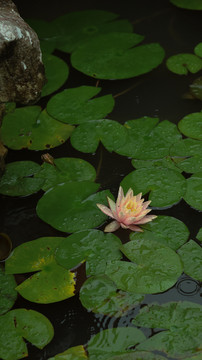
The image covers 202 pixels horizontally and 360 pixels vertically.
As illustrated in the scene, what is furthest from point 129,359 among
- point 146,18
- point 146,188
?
point 146,18

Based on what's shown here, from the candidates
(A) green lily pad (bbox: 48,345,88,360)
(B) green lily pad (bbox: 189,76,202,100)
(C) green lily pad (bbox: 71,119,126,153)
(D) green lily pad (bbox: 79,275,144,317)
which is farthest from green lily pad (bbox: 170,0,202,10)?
(A) green lily pad (bbox: 48,345,88,360)

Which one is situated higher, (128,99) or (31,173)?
(128,99)

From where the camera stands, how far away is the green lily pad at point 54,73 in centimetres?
292

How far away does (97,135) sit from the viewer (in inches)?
102

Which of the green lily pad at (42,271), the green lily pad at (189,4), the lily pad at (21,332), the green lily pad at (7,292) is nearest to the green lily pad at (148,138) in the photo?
the green lily pad at (42,271)

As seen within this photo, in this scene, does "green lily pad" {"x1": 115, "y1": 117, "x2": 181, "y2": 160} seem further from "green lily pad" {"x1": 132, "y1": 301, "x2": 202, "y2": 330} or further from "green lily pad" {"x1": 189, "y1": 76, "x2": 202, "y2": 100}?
"green lily pad" {"x1": 132, "y1": 301, "x2": 202, "y2": 330}

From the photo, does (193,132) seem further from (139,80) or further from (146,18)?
(146,18)

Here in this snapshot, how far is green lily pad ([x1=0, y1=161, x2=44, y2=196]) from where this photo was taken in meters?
2.38

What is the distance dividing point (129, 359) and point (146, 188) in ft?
2.62

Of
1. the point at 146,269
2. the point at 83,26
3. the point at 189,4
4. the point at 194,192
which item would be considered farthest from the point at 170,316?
the point at 189,4

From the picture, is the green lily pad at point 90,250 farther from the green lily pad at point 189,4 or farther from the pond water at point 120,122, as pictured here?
the green lily pad at point 189,4

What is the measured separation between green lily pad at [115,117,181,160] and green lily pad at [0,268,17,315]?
83cm

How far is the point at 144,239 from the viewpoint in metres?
2.09

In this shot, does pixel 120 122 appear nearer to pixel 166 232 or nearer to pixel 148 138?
pixel 148 138
